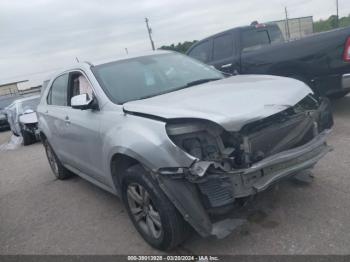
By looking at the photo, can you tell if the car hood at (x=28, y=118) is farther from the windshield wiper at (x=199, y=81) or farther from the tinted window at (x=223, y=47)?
the windshield wiper at (x=199, y=81)

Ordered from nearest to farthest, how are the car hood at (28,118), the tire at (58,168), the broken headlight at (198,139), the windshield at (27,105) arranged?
the broken headlight at (198,139), the tire at (58,168), the car hood at (28,118), the windshield at (27,105)

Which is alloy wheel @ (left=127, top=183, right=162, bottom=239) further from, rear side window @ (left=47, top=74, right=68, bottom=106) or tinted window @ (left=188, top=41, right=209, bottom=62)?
tinted window @ (left=188, top=41, right=209, bottom=62)

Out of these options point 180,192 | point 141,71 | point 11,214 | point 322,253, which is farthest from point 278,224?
point 11,214

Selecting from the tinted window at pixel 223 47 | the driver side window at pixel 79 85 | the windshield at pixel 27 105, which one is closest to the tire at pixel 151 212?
the driver side window at pixel 79 85

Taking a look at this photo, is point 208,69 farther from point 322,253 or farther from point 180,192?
point 322,253

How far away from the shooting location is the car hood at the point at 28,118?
37.0 feet

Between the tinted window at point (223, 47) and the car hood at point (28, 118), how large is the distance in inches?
234

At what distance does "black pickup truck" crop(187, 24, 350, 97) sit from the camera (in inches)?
236

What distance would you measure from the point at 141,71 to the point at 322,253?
2696 mm

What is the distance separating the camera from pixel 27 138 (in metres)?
11.6

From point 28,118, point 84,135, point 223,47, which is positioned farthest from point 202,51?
point 28,118

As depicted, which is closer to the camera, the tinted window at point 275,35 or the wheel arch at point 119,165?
the wheel arch at point 119,165

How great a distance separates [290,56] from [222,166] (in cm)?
418

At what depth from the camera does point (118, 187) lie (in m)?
3.84
